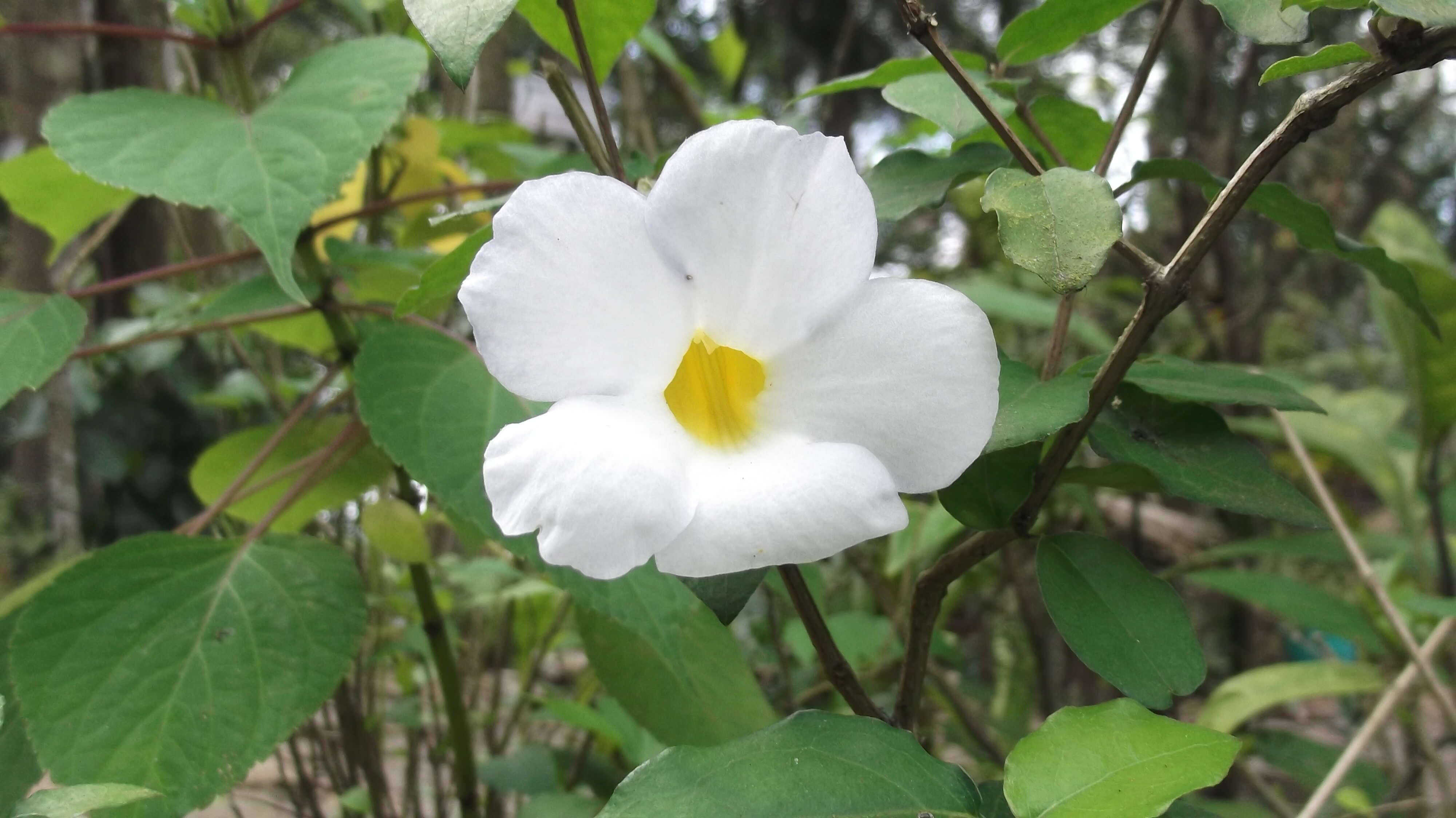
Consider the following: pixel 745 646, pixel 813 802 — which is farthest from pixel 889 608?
pixel 813 802

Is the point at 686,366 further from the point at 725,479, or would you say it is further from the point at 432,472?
the point at 432,472

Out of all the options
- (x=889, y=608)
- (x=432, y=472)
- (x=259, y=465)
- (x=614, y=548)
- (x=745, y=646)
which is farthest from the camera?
(x=745, y=646)

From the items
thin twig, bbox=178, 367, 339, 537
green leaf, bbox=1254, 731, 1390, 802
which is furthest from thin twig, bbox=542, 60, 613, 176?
green leaf, bbox=1254, 731, 1390, 802

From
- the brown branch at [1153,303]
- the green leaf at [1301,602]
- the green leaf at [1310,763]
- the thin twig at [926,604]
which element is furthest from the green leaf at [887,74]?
the green leaf at [1310,763]

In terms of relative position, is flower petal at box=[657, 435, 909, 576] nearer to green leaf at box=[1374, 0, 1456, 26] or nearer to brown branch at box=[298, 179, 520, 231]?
green leaf at box=[1374, 0, 1456, 26]

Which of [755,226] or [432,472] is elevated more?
[755,226]
